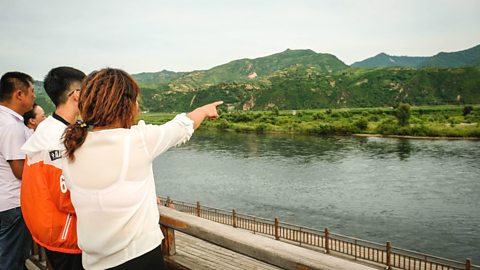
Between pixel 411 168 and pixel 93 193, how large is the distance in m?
39.7

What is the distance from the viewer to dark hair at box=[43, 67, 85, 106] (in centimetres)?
192

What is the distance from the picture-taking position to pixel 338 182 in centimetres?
3180

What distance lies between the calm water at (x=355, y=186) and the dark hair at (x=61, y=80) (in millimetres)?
20389

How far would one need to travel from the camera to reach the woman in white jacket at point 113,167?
4.70 ft

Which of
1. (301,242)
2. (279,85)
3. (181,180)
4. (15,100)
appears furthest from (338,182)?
(279,85)

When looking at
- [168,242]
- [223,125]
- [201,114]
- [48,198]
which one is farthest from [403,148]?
[48,198]

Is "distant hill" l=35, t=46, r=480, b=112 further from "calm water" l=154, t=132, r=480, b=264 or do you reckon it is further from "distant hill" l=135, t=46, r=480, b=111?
"calm water" l=154, t=132, r=480, b=264

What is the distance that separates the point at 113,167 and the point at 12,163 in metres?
1.43

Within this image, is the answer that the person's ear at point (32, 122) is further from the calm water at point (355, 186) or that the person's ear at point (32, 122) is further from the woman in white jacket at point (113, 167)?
the calm water at point (355, 186)

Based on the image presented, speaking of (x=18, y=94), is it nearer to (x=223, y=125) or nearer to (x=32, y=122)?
(x=32, y=122)

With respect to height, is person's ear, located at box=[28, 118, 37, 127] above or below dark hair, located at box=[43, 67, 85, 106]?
below

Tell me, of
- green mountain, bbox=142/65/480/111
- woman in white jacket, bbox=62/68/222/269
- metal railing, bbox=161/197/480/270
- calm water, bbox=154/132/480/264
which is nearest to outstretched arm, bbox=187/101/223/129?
woman in white jacket, bbox=62/68/222/269

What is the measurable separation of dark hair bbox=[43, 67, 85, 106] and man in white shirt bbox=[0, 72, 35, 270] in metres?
0.69

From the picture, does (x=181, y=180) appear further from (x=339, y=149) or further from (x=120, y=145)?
(x=120, y=145)
